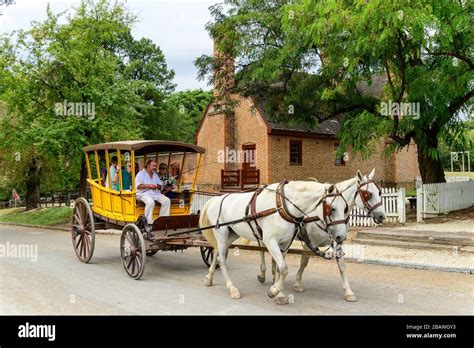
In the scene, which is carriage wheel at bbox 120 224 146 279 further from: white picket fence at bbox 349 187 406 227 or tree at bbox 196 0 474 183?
white picket fence at bbox 349 187 406 227

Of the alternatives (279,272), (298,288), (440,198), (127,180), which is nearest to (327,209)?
(279,272)

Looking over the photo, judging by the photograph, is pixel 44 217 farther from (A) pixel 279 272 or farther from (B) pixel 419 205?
(A) pixel 279 272

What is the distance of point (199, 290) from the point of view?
8031 millimetres

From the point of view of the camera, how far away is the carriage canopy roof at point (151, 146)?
9.59m

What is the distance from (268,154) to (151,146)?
17.4 m

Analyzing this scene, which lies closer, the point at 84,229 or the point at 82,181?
the point at 84,229

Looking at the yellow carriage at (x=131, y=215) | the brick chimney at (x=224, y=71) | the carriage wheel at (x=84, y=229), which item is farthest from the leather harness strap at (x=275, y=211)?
the brick chimney at (x=224, y=71)

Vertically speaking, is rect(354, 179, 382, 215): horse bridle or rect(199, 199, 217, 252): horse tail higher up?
rect(354, 179, 382, 215): horse bridle

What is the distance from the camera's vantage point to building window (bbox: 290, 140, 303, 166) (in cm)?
2877

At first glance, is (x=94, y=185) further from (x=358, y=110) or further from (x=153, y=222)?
(x=358, y=110)

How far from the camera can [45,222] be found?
23344mm

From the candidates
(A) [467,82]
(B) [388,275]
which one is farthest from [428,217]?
(B) [388,275]

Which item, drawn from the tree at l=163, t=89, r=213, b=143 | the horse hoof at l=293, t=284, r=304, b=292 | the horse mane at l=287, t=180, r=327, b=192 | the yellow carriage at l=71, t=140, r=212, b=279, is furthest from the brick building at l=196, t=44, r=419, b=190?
the horse mane at l=287, t=180, r=327, b=192
